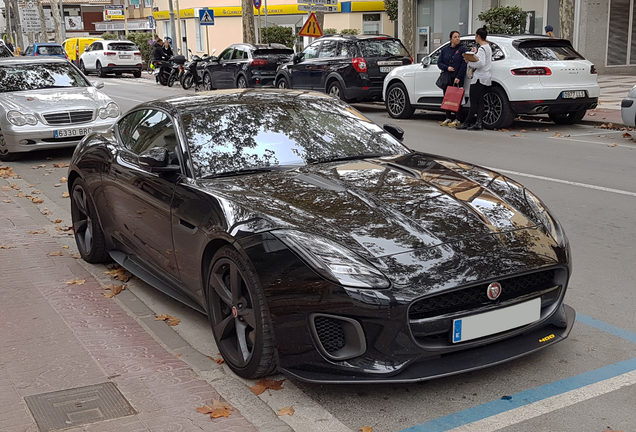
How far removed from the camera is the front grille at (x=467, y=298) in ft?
11.3

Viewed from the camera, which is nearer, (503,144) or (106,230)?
(106,230)

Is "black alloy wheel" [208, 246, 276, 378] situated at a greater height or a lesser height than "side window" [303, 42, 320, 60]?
lesser

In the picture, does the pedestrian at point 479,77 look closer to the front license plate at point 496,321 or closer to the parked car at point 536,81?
the parked car at point 536,81

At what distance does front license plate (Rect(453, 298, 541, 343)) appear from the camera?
349 cm

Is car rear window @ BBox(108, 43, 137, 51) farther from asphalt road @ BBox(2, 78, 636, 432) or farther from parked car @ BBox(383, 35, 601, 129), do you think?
asphalt road @ BBox(2, 78, 636, 432)

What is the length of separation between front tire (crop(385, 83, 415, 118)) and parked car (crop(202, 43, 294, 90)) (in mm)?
7024

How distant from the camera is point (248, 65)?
75.8ft

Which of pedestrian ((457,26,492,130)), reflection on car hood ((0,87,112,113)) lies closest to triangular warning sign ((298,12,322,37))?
pedestrian ((457,26,492,130))

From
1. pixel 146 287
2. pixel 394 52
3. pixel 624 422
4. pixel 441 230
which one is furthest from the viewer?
pixel 394 52

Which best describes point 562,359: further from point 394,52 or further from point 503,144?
point 394,52

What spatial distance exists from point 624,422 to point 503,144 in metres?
9.33

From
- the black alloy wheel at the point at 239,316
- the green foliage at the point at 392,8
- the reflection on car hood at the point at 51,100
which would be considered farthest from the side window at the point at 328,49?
the green foliage at the point at 392,8

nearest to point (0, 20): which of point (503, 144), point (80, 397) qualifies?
point (503, 144)

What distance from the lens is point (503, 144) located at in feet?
40.4
